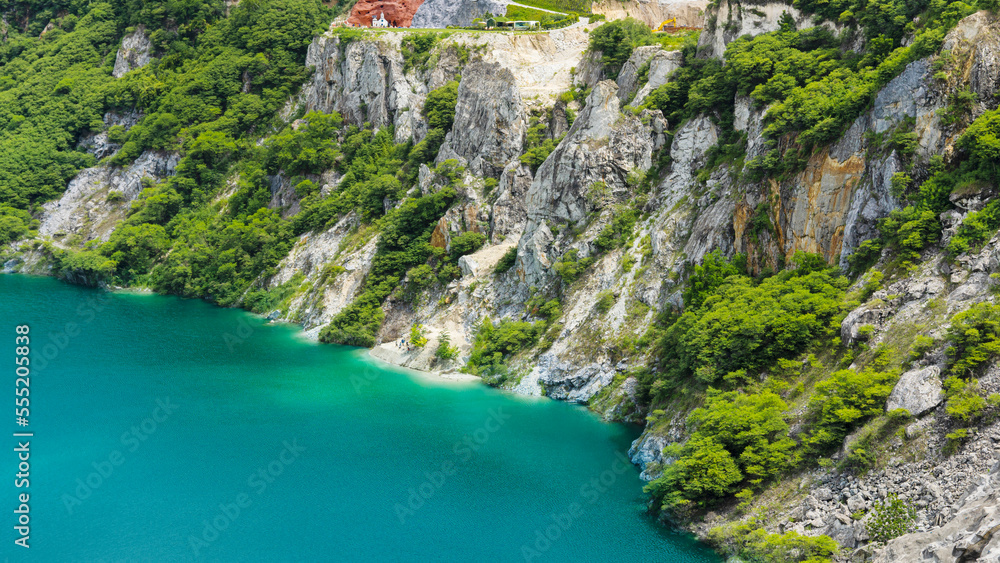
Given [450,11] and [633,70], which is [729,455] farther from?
[450,11]

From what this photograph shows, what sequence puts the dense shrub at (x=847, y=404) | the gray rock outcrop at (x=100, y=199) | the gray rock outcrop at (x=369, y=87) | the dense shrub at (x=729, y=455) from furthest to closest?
the gray rock outcrop at (x=100, y=199)
the gray rock outcrop at (x=369, y=87)
the dense shrub at (x=729, y=455)
the dense shrub at (x=847, y=404)

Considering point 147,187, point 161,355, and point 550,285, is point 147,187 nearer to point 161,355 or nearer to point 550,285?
point 161,355

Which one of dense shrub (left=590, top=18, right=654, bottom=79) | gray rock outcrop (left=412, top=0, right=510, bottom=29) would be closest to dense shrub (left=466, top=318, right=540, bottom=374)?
dense shrub (left=590, top=18, right=654, bottom=79)

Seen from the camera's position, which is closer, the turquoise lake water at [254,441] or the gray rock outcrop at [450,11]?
the turquoise lake water at [254,441]

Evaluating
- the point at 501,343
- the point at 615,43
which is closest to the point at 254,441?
the point at 501,343

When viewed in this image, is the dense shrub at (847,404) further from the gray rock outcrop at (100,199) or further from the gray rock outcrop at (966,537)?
the gray rock outcrop at (100,199)

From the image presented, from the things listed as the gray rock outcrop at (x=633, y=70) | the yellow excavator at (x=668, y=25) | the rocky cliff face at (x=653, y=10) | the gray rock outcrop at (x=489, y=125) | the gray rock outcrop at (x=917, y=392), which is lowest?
the gray rock outcrop at (x=917, y=392)

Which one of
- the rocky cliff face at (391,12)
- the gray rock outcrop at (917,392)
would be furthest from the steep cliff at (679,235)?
the rocky cliff face at (391,12)

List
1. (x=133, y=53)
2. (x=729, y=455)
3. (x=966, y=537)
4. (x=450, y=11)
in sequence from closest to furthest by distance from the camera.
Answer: (x=966, y=537) → (x=729, y=455) → (x=450, y=11) → (x=133, y=53)

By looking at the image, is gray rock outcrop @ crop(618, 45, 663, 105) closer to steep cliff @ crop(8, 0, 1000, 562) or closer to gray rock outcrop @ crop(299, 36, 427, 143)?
steep cliff @ crop(8, 0, 1000, 562)
